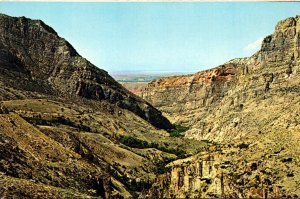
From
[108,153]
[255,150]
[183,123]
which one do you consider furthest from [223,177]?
[183,123]

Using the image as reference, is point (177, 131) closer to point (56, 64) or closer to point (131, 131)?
point (56, 64)

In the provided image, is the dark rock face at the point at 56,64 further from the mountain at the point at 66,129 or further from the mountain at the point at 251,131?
the mountain at the point at 251,131

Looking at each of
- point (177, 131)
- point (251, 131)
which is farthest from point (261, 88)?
point (251, 131)

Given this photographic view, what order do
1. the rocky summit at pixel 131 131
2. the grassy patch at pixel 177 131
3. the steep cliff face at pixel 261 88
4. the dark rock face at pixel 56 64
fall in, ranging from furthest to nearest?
the grassy patch at pixel 177 131
the dark rock face at pixel 56 64
the steep cliff face at pixel 261 88
the rocky summit at pixel 131 131

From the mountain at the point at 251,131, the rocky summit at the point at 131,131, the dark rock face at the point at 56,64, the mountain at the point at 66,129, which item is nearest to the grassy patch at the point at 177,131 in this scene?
the rocky summit at the point at 131,131

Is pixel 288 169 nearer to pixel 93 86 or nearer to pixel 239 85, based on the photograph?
pixel 239 85

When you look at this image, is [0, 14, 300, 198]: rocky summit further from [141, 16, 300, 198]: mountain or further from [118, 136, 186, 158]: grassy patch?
[118, 136, 186, 158]: grassy patch

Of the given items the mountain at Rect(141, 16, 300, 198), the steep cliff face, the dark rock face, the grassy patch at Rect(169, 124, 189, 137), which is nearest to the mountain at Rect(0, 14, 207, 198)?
the dark rock face
